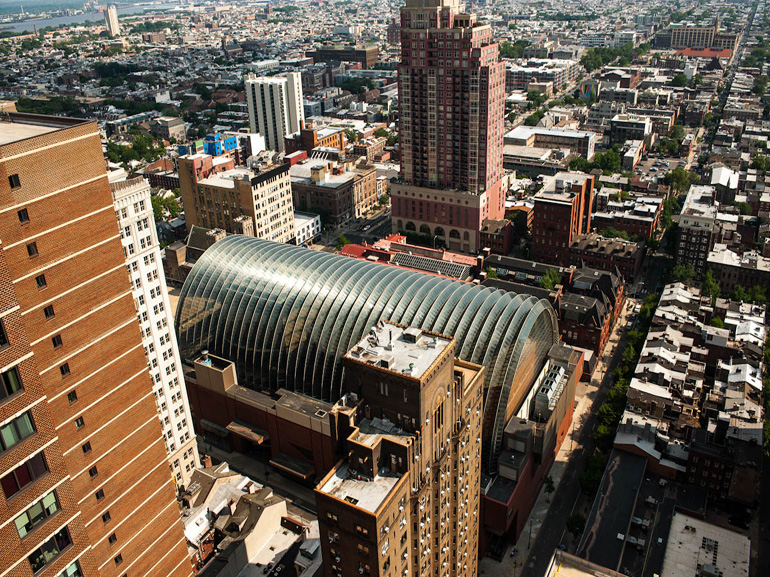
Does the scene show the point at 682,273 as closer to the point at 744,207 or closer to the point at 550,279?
the point at 550,279

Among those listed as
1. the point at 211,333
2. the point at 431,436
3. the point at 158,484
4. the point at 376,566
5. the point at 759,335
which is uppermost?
the point at 158,484

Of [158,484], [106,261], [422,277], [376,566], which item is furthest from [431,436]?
[422,277]

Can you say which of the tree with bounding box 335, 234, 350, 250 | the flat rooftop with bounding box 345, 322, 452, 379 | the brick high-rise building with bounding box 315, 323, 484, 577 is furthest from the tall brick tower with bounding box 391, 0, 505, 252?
the flat rooftop with bounding box 345, 322, 452, 379

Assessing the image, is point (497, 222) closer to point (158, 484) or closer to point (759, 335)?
point (759, 335)

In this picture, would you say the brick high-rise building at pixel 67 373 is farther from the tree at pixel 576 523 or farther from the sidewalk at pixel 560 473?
the tree at pixel 576 523

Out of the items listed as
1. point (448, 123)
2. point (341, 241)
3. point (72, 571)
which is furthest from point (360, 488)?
point (341, 241)
